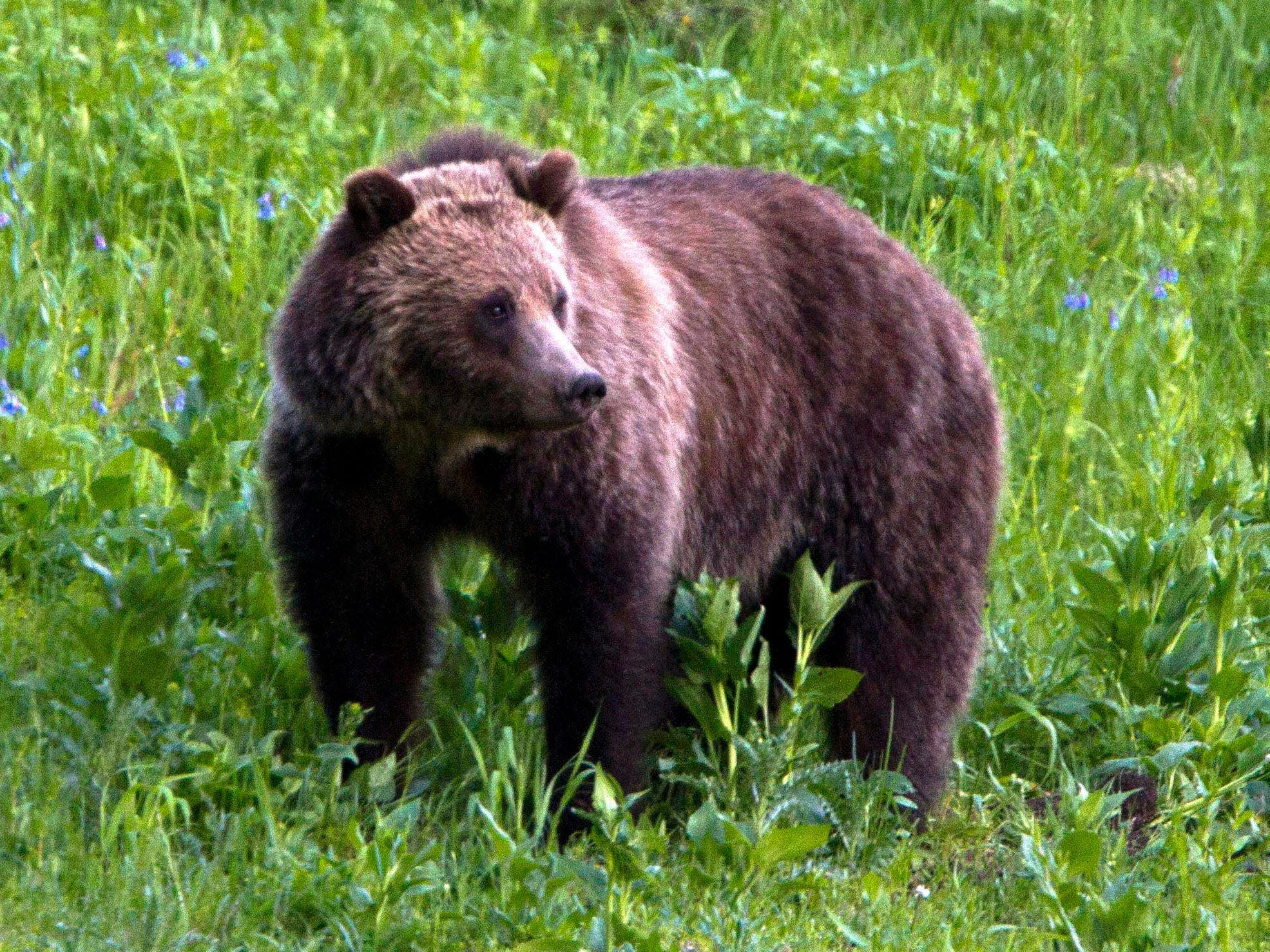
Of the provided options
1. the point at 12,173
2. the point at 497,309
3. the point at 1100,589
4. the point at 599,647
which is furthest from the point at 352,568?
the point at 12,173

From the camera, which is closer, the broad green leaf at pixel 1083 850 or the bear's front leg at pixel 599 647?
the broad green leaf at pixel 1083 850

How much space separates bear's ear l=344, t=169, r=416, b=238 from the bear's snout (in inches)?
21.9

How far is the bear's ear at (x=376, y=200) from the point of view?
12.7 ft

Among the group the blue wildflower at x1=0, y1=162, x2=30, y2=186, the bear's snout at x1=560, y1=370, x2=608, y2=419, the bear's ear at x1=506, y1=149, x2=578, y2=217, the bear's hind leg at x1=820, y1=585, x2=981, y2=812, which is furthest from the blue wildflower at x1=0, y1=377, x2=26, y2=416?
the bear's hind leg at x1=820, y1=585, x2=981, y2=812

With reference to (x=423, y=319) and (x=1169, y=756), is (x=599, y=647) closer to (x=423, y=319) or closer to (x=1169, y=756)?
(x=423, y=319)

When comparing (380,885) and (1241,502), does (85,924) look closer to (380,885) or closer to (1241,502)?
(380,885)

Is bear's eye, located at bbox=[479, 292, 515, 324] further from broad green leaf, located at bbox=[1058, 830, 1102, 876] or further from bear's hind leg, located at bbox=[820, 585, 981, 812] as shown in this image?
broad green leaf, located at bbox=[1058, 830, 1102, 876]

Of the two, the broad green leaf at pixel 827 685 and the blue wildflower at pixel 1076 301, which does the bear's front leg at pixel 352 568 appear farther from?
the blue wildflower at pixel 1076 301

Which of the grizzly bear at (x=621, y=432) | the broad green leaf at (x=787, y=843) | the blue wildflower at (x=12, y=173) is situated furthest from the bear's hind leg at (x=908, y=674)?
the blue wildflower at (x=12, y=173)

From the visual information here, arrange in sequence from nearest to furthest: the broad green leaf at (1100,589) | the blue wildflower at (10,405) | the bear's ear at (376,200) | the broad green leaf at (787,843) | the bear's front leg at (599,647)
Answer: the broad green leaf at (787,843) → the bear's ear at (376,200) → the bear's front leg at (599,647) → the broad green leaf at (1100,589) → the blue wildflower at (10,405)

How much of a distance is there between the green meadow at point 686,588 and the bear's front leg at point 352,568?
0.20m

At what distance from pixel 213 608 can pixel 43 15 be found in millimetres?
3350

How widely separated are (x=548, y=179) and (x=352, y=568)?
0.96 m

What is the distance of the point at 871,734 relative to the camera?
4.74 meters
